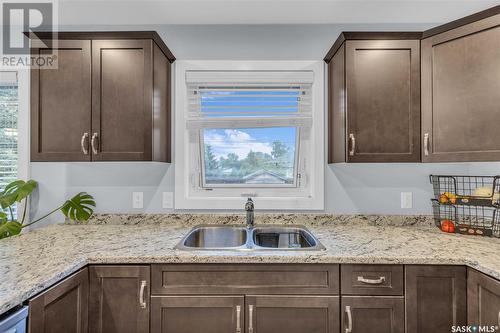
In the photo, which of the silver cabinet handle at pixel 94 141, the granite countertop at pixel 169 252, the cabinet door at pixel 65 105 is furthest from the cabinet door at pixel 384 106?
the cabinet door at pixel 65 105

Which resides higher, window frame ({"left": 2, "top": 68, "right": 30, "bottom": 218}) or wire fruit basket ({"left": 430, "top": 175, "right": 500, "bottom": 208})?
window frame ({"left": 2, "top": 68, "right": 30, "bottom": 218})

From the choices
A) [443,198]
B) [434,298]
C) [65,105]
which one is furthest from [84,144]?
[443,198]

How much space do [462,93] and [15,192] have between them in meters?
3.05

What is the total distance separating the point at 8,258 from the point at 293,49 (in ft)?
7.34

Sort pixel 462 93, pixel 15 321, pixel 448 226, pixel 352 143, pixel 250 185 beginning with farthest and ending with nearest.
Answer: pixel 250 185, pixel 448 226, pixel 352 143, pixel 462 93, pixel 15 321

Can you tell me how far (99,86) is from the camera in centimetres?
179

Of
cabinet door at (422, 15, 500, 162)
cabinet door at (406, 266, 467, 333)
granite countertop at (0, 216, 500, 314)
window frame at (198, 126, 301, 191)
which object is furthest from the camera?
window frame at (198, 126, 301, 191)

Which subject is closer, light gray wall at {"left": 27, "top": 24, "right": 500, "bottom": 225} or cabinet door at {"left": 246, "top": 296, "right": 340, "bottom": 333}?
cabinet door at {"left": 246, "top": 296, "right": 340, "bottom": 333}

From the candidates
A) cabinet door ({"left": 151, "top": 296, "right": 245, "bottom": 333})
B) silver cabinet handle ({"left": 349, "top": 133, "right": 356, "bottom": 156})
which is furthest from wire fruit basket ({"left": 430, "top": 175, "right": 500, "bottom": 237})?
cabinet door ({"left": 151, "top": 296, "right": 245, "bottom": 333})

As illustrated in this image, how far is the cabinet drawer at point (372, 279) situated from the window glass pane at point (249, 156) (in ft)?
3.20

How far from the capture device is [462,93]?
164 centimetres

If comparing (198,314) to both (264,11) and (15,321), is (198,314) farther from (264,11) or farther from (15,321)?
(264,11)

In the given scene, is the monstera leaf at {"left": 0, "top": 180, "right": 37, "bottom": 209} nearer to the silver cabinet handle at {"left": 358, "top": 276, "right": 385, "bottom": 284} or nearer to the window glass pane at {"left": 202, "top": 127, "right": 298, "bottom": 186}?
the window glass pane at {"left": 202, "top": 127, "right": 298, "bottom": 186}

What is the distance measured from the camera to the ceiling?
6.37 feet
